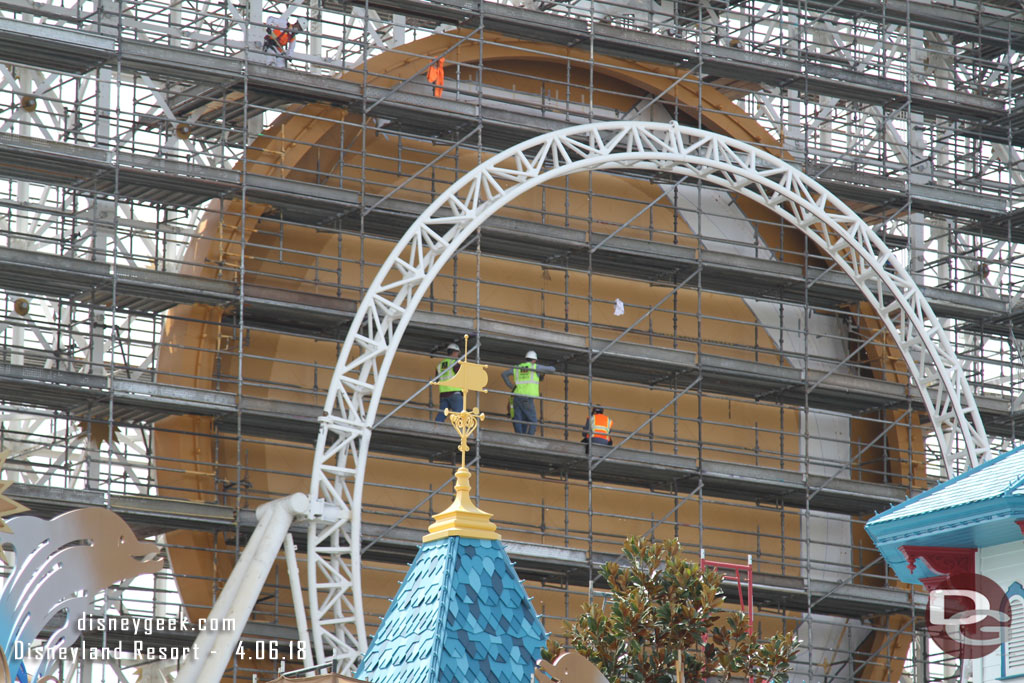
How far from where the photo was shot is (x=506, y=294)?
121ft

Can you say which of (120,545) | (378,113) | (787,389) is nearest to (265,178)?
(378,113)

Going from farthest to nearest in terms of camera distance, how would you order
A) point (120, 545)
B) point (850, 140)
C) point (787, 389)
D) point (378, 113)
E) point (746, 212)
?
point (850, 140)
point (746, 212)
point (787, 389)
point (378, 113)
point (120, 545)

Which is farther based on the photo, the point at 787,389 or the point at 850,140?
the point at 850,140

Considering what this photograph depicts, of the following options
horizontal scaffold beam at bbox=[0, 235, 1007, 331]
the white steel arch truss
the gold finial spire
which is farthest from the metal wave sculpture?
horizontal scaffold beam at bbox=[0, 235, 1007, 331]

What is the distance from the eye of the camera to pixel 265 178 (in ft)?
108

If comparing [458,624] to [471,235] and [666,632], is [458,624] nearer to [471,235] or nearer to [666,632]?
[666,632]

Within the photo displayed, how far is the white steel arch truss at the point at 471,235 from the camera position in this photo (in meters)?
30.8

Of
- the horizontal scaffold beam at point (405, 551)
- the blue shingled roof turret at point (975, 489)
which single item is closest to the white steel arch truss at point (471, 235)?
the horizontal scaffold beam at point (405, 551)

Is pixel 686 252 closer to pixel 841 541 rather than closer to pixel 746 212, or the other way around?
pixel 746 212

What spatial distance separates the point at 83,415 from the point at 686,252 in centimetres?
1118

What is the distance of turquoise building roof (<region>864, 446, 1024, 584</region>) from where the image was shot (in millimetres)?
18609

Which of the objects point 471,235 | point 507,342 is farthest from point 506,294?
point 507,342

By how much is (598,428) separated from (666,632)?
14005 millimetres

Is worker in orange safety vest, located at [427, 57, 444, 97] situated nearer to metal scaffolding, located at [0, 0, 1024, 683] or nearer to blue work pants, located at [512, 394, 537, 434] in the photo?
metal scaffolding, located at [0, 0, 1024, 683]
